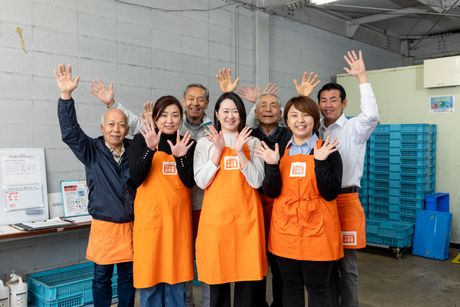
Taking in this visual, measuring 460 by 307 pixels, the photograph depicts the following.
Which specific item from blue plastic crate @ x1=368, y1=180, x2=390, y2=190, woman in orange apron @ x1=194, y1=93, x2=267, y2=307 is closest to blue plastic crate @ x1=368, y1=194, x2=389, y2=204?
blue plastic crate @ x1=368, y1=180, x2=390, y2=190

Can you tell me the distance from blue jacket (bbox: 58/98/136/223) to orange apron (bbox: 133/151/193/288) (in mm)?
176

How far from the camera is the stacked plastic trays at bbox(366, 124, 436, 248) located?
15.9 feet

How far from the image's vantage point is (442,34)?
7.60 meters

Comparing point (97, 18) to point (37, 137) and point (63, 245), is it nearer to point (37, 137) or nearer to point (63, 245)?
point (37, 137)

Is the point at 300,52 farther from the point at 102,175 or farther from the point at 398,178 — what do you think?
the point at 102,175

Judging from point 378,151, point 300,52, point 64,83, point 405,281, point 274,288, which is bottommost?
point 405,281

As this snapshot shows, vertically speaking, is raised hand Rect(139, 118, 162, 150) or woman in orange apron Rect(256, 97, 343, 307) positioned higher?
raised hand Rect(139, 118, 162, 150)

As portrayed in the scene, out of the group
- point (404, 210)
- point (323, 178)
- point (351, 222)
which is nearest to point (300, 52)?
point (404, 210)

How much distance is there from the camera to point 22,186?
3223 mm

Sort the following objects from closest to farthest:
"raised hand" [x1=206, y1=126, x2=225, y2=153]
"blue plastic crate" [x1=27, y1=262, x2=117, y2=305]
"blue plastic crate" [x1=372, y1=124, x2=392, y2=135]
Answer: "raised hand" [x1=206, y1=126, x2=225, y2=153] → "blue plastic crate" [x1=27, y1=262, x2=117, y2=305] → "blue plastic crate" [x1=372, y1=124, x2=392, y2=135]

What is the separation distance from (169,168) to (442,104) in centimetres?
420

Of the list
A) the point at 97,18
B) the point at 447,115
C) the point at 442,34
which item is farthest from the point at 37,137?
the point at 442,34

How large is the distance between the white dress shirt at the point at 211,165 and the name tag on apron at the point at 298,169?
0.16m

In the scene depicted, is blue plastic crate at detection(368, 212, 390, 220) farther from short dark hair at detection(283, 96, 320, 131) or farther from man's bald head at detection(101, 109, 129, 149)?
man's bald head at detection(101, 109, 129, 149)
